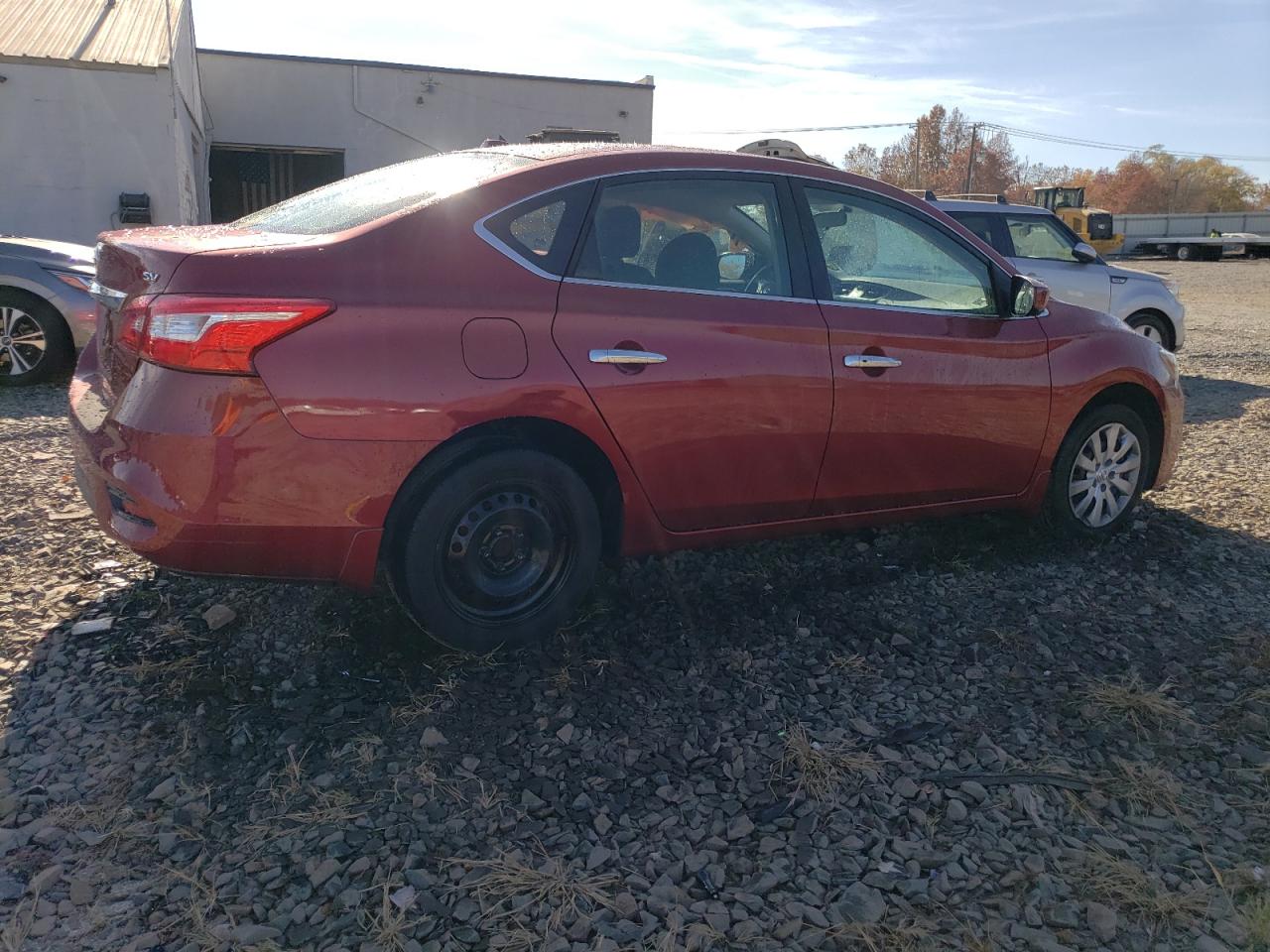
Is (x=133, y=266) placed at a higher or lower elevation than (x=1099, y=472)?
higher

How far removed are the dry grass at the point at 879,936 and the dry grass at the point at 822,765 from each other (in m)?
0.52

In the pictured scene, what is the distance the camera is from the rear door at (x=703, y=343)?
3.54 meters

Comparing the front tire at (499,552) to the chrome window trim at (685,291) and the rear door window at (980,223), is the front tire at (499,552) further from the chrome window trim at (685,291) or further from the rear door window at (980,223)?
the rear door window at (980,223)

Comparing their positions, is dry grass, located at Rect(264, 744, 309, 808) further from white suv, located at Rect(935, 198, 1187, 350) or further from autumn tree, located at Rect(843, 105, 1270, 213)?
autumn tree, located at Rect(843, 105, 1270, 213)

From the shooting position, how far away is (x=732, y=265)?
391cm

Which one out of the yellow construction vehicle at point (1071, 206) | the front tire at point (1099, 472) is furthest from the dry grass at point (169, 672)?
the yellow construction vehicle at point (1071, 206)

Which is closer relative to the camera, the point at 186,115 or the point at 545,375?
the point at 545,375

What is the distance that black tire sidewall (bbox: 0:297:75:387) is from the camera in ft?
25.6

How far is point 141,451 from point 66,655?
0.95m

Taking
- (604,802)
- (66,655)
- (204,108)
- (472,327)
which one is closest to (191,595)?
(66,655)

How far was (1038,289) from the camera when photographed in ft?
14.9

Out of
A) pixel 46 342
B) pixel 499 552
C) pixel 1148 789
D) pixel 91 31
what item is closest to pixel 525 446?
pixel 499 552

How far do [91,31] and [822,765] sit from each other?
18313 millimetres

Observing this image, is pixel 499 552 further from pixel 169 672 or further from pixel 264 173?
pixel 264 173
